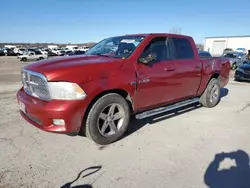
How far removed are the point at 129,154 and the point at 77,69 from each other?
1.54 m

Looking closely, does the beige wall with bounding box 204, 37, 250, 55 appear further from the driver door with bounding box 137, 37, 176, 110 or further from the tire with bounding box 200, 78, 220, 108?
the driver door with bounding box 137, 37, 176, 110

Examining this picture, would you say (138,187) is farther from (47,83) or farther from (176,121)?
(176,121)

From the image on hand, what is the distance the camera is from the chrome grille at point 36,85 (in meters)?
3.14

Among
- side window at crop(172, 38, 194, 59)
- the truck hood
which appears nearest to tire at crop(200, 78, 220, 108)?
side window at crop(172, 38, 194, 59)

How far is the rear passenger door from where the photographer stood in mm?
4668

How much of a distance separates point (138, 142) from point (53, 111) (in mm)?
1576

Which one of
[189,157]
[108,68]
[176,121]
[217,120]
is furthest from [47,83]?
[217,120]

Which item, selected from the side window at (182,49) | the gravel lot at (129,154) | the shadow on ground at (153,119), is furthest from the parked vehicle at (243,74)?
the side window at (182,49)

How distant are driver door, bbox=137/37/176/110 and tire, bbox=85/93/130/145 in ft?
1.31

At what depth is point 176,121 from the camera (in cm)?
484

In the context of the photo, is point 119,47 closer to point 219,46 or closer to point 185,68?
point 185,68

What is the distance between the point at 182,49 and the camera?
498cm

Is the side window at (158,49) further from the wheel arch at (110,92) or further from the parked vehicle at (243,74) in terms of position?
the parked vehicle at (243,74)

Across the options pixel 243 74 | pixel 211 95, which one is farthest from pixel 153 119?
pixel 243 74
